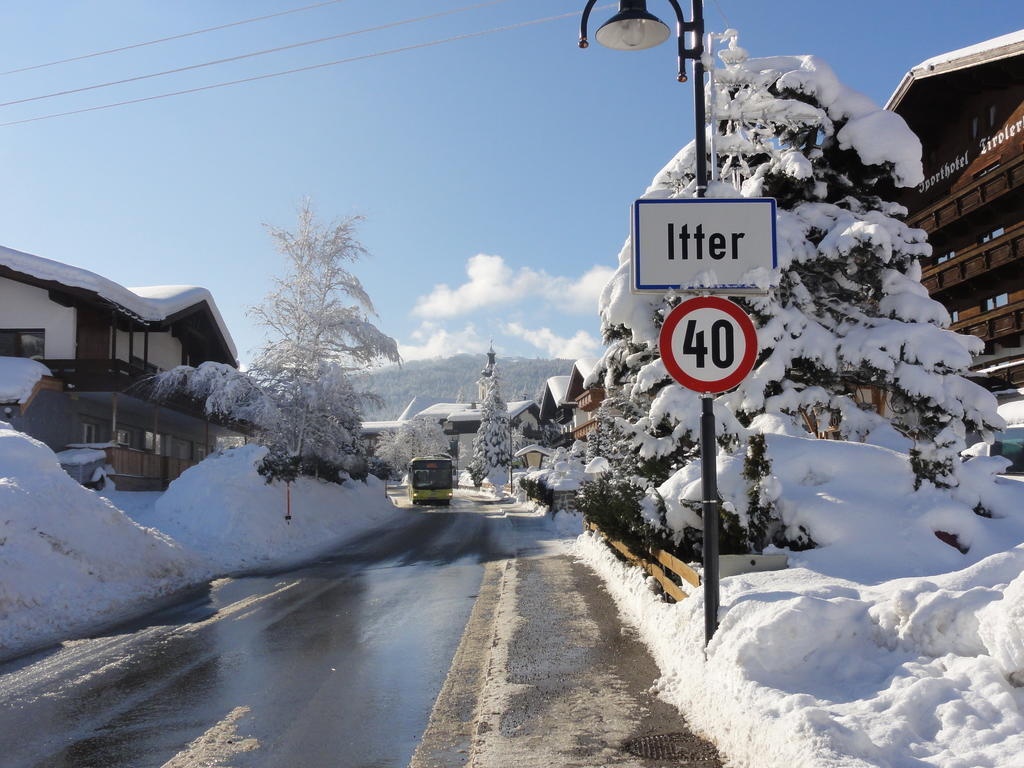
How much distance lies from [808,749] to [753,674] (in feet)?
3.51

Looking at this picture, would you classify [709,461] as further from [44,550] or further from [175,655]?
[44,550]

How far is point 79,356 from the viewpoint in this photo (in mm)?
30328

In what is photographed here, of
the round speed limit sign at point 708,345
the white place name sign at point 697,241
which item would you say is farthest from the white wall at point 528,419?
the round speed limit sign at point 708,345

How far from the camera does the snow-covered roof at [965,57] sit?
2748cm

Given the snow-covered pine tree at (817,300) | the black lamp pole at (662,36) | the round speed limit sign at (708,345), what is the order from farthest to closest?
the snow-covered pine tree at (817,300), the black lamp pole at (662,36), the round speed limit sign at (708,345)

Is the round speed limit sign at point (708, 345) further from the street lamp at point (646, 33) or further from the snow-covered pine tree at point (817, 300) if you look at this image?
the snow-covered pine tree at point (817, 300)

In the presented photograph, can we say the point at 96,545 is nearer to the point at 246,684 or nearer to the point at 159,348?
the point at 246,684

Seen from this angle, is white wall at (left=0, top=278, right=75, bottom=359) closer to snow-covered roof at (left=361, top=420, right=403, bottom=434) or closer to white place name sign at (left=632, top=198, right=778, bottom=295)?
white place name sign at (left=632, top=198, right=778, bottom=295)

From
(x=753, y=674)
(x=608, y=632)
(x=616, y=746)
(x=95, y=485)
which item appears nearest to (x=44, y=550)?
(x=608, y=632)

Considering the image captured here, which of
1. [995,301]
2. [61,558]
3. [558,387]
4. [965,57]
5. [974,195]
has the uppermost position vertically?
[965,57]

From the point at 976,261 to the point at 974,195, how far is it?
2359 mm

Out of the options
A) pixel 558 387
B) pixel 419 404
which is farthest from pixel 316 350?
pixel 419 404

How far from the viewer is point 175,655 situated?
895 centimetres

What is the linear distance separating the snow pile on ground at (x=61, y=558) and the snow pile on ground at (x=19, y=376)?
34.6ft
